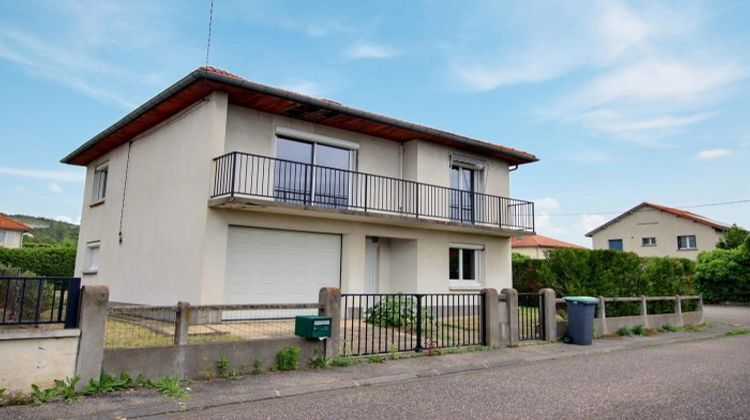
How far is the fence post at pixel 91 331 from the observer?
577cm

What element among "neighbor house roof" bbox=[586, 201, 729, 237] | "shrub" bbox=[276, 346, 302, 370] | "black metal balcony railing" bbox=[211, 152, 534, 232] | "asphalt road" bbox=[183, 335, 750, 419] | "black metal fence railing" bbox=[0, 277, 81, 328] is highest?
"neighbor house roof" bbox=[586, 201, 729, 237]

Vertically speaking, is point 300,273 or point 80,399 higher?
point 300,273

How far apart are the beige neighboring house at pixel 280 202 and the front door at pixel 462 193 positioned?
41 millimetres

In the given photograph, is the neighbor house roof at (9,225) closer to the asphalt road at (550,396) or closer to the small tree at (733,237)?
the asphalt road at (550,396)

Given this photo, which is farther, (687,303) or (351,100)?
(687,303)

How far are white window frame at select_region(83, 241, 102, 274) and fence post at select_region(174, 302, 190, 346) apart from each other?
35.6 ft

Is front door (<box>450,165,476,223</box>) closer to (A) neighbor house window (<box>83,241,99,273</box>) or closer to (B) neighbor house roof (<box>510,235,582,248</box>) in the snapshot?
(A) neighbor house window (<box>83,241,99,273</box>)

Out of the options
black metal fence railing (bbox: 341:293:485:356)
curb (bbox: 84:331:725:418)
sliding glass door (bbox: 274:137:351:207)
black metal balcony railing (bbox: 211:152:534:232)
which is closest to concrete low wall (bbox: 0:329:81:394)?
curb (bbox: 84:331:725:418)

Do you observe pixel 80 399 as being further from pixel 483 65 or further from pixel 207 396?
pixel 483 65

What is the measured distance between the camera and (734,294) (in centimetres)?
2688

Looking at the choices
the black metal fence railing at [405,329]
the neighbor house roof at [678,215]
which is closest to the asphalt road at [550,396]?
the black metal fence railing at [405,329]

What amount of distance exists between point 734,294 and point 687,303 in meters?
14.5

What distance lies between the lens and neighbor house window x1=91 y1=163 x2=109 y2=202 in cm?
1655

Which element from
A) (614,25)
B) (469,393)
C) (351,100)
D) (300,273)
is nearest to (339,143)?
(351,100)
